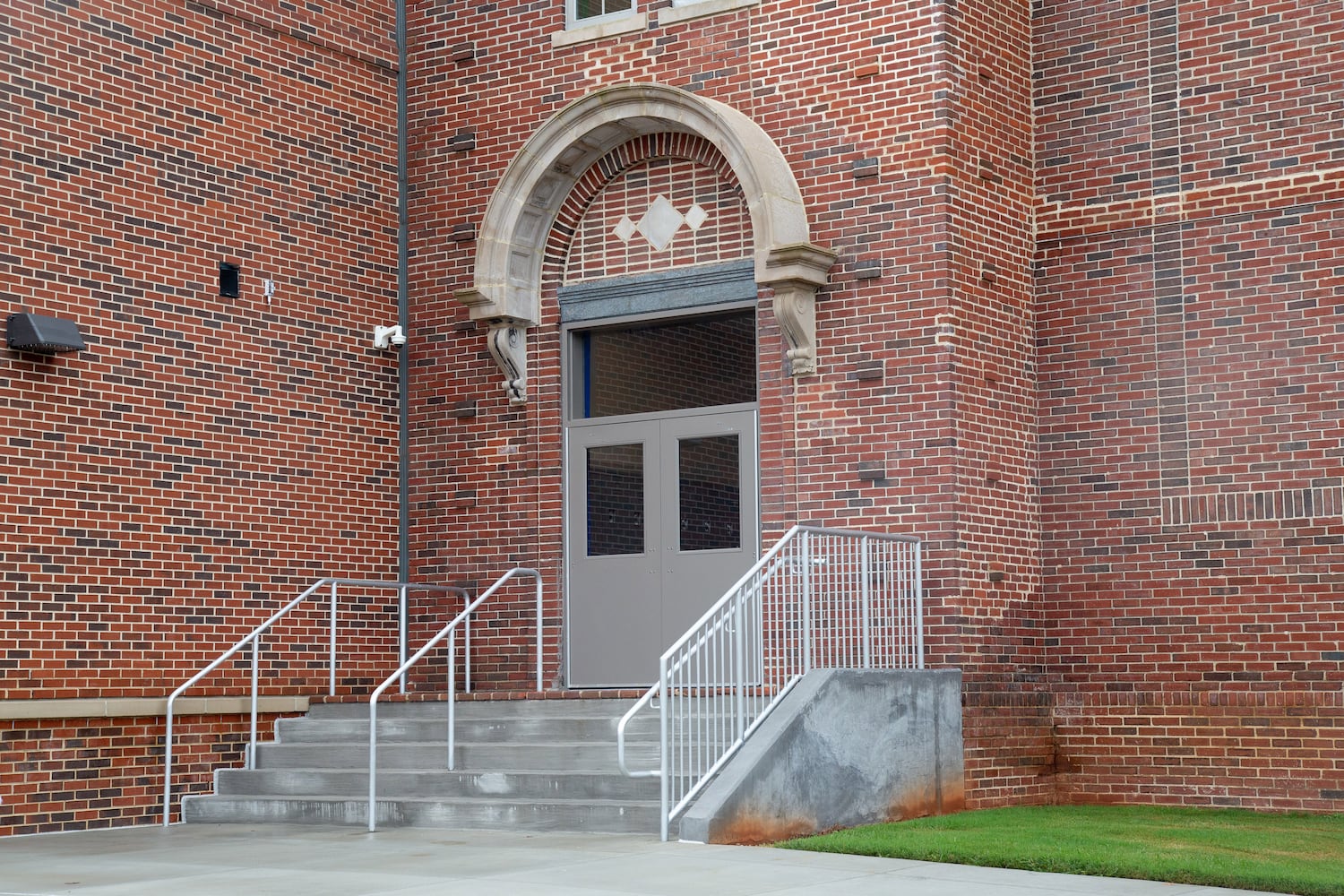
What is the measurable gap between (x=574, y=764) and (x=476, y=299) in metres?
4.12

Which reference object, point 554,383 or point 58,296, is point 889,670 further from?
point 58,296

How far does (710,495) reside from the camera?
13039mm

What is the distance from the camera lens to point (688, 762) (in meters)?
9.70

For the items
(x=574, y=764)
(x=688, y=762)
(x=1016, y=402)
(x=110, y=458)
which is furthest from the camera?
(x=1016, y=402)

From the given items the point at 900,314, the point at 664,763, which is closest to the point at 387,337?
the point at 900,314

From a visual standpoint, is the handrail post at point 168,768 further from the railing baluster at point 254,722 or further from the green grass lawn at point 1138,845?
the green grass lawn at point 1138,845

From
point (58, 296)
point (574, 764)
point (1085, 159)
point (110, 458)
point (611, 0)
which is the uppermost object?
point (611, 0)

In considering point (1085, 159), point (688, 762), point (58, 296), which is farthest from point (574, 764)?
point (1085, 159)

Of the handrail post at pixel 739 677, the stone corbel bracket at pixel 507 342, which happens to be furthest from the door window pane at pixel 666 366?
the handrail post at pixel 739 677

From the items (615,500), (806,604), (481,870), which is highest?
(615,500)

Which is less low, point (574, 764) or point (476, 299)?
point (476, 299)

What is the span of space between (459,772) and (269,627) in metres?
2.53

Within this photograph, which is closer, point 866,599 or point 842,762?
point 842,762

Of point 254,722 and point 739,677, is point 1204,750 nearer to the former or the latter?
point 739,677
